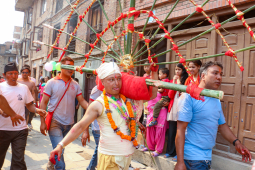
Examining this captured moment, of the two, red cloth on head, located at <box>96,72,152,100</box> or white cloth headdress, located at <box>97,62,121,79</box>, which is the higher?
white cloth headdress, located at <box>97,62,121,79</box>

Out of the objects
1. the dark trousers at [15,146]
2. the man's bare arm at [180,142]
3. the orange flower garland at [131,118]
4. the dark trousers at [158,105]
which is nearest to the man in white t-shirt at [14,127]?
the dark trousers at [15,146]

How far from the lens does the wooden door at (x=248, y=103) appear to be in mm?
3811

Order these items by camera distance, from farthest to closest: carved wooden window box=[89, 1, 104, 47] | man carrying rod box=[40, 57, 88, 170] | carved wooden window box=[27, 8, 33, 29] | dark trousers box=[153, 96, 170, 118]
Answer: carved wooden window box=[27, 8, 33, 29]
carved wooden window box=[89, 1, 104, 47]
dark trousers box=[153, 96, 170, 118]
man carrying rod box=[40, 57, 88, 170]

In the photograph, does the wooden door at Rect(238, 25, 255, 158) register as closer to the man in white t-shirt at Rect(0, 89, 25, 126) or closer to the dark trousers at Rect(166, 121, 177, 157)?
the dark trousers at Rect(166, 121, 177, 157)

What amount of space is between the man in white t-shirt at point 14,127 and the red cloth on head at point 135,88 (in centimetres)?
192

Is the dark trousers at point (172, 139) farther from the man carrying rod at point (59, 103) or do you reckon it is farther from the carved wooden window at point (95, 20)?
the carved wooden window at point (95, 20)

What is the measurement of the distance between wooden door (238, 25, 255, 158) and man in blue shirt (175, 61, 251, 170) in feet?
6.12

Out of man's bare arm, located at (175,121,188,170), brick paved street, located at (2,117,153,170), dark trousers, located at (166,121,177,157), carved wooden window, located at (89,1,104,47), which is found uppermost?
carved wooden window, located at (89,1,104,47)

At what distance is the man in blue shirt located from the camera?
2160 mm

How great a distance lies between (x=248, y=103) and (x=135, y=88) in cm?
305

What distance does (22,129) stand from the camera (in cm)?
340

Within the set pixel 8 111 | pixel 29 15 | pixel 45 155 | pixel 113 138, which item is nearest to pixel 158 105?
pixel 113 138

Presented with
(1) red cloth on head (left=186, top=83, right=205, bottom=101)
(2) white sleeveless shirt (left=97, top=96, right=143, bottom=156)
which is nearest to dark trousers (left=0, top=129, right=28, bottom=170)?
(2) white sleeveless shirt (left=97, top=96, right=143, bottom=156)

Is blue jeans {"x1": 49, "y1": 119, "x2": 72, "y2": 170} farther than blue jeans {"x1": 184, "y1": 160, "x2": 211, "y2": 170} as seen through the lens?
Yes
